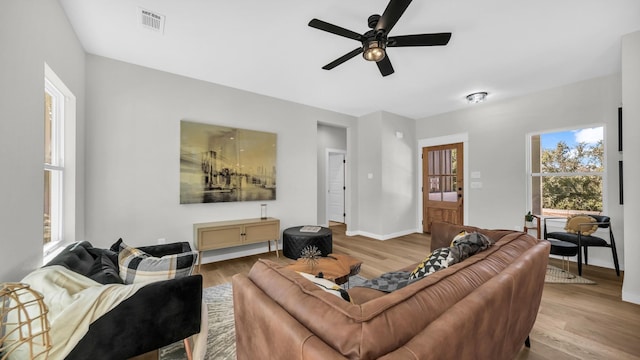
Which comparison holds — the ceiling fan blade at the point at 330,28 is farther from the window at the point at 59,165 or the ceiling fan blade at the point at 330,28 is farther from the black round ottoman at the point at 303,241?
the black round ottoman at the point at 303,241

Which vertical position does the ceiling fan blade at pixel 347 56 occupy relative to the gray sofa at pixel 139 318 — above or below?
above

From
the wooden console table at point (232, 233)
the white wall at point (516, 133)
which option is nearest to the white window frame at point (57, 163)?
the wooden console table at point (232, 233)

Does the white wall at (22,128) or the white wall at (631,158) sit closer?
the white wall at (22,128)

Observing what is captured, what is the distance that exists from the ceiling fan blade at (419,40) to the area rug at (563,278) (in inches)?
111

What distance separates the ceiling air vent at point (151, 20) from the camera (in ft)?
7.26

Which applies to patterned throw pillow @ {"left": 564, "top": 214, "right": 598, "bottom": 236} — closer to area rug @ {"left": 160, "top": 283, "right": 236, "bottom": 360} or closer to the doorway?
area rug @ {"left": 160, "top": 283, "right": 236, "bottom": 360}

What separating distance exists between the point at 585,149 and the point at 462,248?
3.73m

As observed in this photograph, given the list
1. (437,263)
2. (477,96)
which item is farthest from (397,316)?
(477,96)

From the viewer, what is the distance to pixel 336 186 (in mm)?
6832

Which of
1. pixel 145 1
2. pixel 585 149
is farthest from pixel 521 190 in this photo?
pixel 145 1

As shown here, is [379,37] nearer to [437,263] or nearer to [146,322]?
[437,263]

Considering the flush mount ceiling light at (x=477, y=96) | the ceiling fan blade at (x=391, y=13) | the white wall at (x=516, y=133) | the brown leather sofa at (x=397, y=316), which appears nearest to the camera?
the brown leather sofa at (x=397, y=316)

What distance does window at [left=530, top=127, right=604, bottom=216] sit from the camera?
3.60m

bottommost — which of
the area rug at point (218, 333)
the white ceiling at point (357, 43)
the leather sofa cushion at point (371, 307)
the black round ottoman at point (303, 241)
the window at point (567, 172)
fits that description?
the area rug at point (218, 333)
